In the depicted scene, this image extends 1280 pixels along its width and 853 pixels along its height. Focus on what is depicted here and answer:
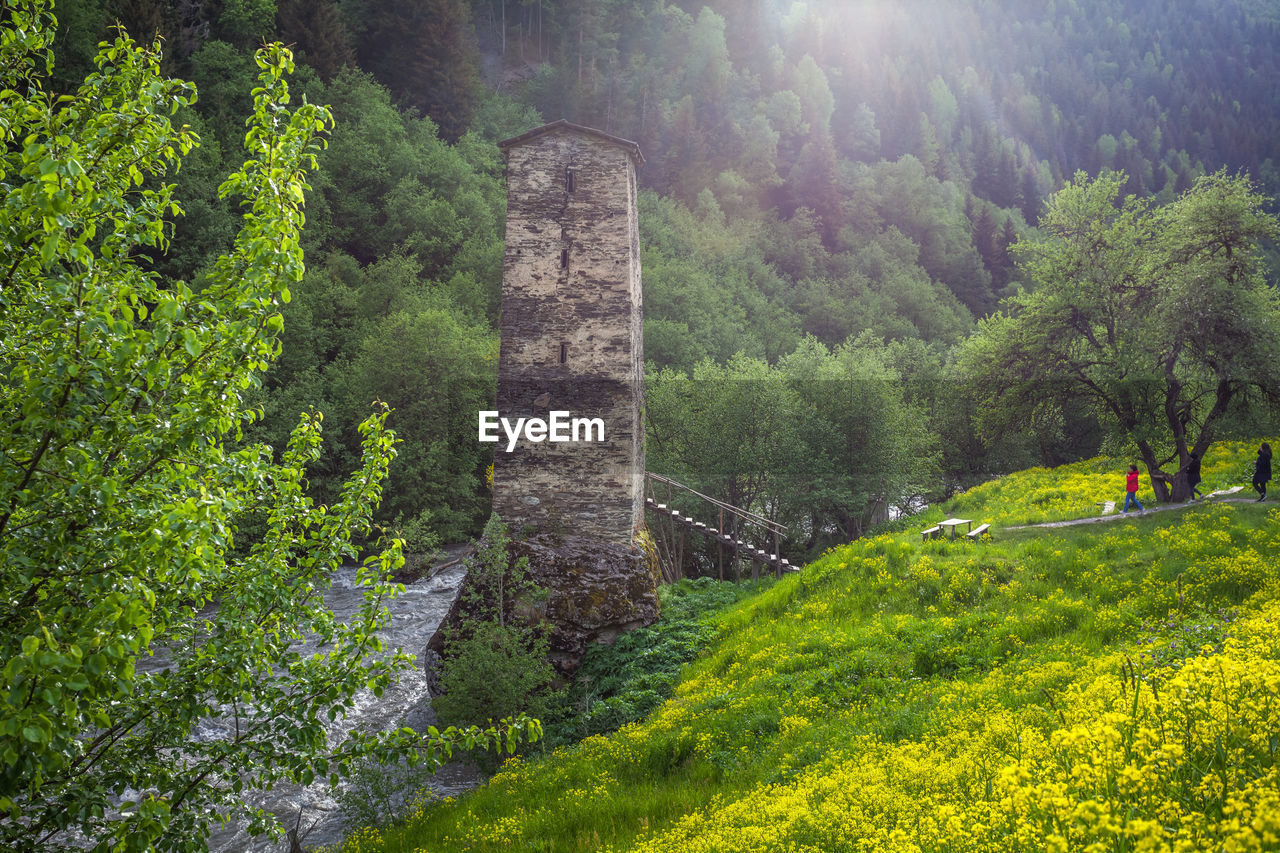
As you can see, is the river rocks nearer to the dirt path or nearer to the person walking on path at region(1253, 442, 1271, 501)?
the dirt path

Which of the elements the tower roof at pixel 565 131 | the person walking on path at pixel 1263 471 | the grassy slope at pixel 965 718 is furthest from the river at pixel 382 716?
the person walking on path at pixel 1263 471

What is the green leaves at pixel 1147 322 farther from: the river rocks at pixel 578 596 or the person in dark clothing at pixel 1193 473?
the river rocks at pixel 578 596

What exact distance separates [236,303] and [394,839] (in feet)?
30.3

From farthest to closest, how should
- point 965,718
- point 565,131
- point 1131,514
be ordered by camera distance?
point 565,131 < point 1131,514 < point 965,718

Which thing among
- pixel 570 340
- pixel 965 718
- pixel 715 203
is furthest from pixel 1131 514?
pixel 715 203

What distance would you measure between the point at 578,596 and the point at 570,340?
747cm

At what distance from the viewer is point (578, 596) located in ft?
59.6

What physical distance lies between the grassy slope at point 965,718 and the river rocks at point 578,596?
2.94 m

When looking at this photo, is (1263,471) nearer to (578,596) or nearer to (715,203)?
(578,596)

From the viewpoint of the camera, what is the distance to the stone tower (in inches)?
771

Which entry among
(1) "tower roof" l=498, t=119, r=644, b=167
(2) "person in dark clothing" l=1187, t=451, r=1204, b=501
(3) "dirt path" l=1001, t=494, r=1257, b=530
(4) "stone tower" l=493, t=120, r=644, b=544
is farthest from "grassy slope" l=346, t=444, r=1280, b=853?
(1) "tower roof" l=498, t=119, r=644, b=167

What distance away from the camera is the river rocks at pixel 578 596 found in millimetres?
17547

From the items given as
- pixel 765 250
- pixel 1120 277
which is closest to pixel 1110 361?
pixel 1120 277

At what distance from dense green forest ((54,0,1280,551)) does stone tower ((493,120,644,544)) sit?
5541 millimetres
